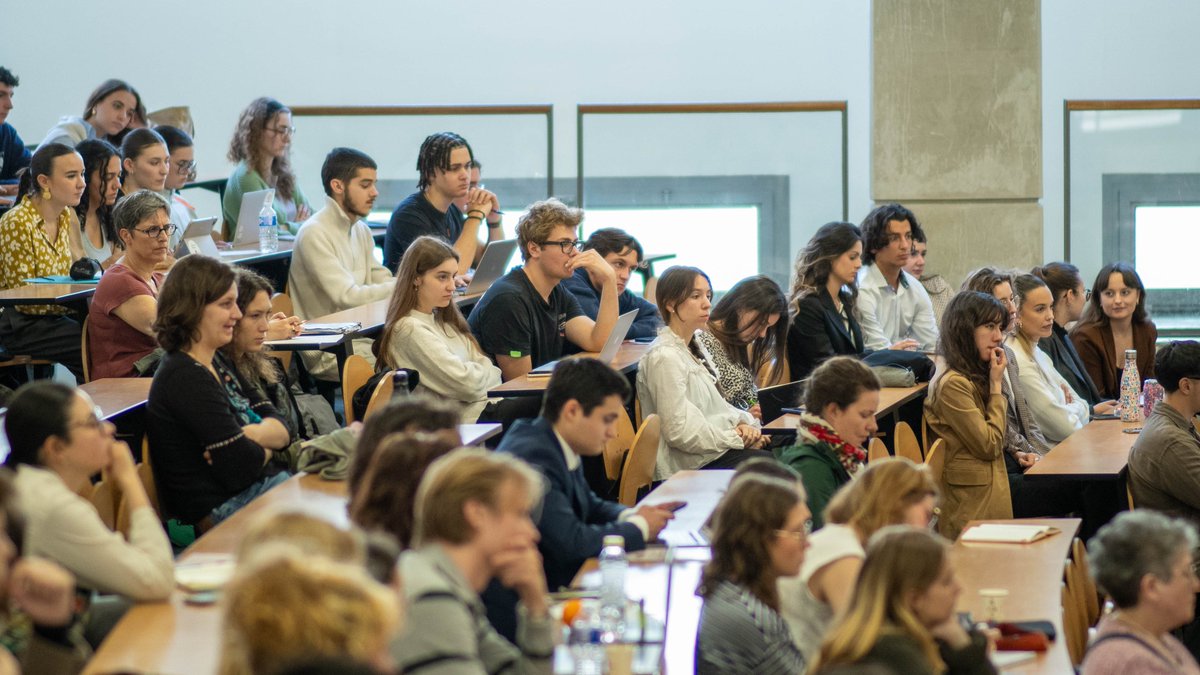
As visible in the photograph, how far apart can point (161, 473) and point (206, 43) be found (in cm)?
654

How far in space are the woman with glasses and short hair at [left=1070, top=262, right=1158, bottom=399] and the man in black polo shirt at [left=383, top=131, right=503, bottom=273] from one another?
2918mm

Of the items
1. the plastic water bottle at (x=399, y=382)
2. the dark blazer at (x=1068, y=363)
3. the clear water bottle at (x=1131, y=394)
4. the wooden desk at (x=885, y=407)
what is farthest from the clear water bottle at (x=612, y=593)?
the dark blazer at (x=1068, y=363)

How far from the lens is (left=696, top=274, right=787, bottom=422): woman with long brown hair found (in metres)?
5.45

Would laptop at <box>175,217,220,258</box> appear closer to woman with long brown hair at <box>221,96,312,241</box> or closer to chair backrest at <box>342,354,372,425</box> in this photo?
woman with long brown hair at <box>221,96,312,241</box>

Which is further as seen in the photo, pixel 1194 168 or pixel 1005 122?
pixel 1194 168

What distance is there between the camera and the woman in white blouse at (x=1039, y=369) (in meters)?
5.88

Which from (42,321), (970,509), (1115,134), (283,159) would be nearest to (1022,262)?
(1115,134)

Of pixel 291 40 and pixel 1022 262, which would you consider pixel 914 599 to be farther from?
pixel 291 40

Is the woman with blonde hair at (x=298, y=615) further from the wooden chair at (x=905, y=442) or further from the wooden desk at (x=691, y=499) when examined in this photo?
the wooden chair at (x=905, y=442)

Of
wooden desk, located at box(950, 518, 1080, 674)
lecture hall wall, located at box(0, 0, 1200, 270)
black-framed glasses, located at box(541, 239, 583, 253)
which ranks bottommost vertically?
wooden desk, located at box(950, 518, 1080, 674)

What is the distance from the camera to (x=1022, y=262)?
8.00 meters

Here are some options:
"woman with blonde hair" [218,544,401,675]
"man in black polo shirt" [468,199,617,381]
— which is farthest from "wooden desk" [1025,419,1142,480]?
"woman with blonde hair" [218,544,401,675]

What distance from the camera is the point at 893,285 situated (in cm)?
709

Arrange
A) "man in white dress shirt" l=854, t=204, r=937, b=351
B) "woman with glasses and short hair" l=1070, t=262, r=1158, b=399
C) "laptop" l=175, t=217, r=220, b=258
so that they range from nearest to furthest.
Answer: "laptop" l=175, t=217, r=220, b=258
"man in white dress shirt" l=854, t=204, r=937, b=351
"woman with glasses and short hair" l=1070, t=262, r=1158, b=399
